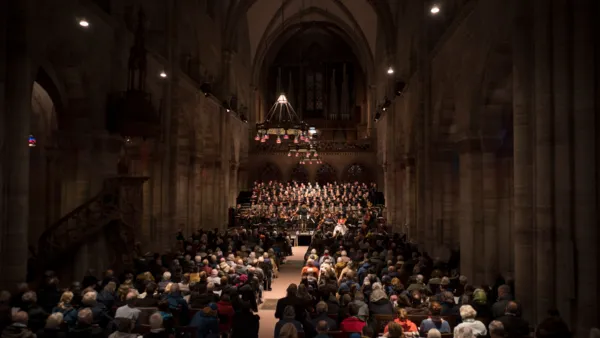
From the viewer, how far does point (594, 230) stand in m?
8.63

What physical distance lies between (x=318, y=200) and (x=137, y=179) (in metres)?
20.6

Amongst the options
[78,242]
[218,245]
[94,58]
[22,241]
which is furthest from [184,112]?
[22,241]

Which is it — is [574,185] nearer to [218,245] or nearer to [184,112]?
[218,245]

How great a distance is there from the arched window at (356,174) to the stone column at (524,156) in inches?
1242

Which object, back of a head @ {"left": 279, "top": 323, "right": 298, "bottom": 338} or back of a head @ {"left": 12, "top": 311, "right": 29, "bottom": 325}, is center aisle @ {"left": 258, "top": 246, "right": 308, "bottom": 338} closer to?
back of a head @ {"left": 12, "top": 311, "right": 29, "bottom": 325}

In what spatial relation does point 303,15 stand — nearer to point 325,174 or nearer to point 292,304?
point 325,174

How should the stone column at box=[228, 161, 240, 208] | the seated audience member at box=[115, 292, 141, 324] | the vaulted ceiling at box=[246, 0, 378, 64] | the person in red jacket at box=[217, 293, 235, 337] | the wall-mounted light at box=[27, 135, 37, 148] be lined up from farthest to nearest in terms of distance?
the vaulted ceiling at box=[246, 0, 378, 64], the stone column at box=[228, 161, 240, 208], the wall-mounted light at box=[27, 135, 37, 148], the person in red jacket at box=[217, 293, 235, 337], the seated audience member at box=[115, 292, 141, 324]

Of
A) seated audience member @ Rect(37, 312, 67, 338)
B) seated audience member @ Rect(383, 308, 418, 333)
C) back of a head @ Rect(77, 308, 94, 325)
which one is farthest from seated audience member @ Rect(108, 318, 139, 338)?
seated audience member @ Rect(383, 308, 418, 333)

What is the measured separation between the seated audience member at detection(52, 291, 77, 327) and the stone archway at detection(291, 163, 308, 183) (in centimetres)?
3334

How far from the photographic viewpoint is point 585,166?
28.7ft

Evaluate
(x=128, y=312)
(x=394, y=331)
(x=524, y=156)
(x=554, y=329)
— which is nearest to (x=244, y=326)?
(x=128, y=312)

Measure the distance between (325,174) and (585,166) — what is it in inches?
1331

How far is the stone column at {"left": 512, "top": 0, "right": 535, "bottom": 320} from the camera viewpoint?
10039mm

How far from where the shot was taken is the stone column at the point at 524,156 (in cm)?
1004
